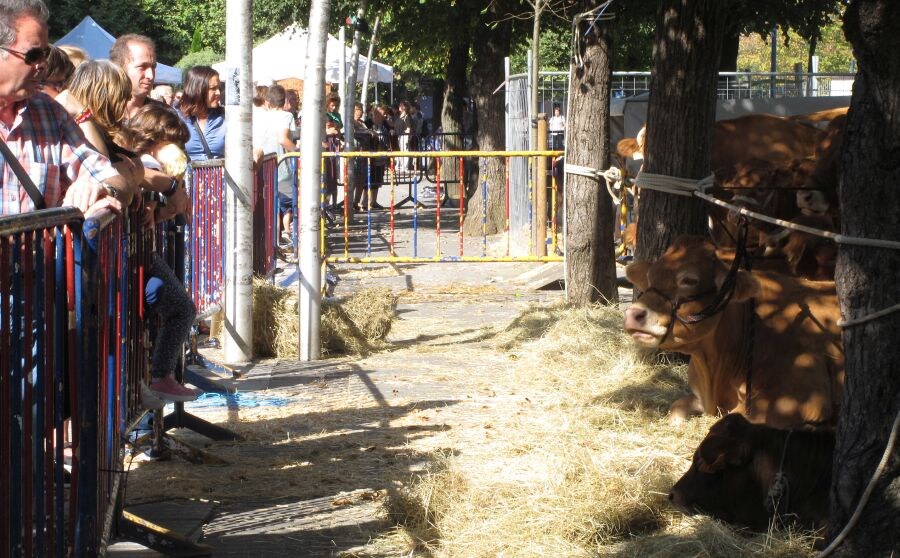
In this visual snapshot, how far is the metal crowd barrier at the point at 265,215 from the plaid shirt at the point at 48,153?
7424 mm

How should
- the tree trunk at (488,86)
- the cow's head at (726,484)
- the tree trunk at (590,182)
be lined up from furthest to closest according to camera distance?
the tree trunk at (488,86) → the tree trunk at (590,182) → the cow's head at (726,484)

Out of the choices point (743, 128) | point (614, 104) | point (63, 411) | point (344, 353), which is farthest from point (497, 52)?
point (63, 411)

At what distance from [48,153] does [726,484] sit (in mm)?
3156

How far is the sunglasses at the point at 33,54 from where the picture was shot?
418 centimetres

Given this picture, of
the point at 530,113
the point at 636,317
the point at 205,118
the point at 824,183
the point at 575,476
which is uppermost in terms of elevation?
the point at 530,113

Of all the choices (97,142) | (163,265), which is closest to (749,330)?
(163,265)

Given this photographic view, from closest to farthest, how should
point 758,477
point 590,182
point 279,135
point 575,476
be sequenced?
1. point 758,477
2. point 575,476
3. point 590,182
4. point 279,135

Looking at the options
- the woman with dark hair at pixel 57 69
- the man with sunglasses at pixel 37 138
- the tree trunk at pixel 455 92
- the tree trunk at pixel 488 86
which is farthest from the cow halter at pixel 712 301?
the tree trunk at pixel 455 92

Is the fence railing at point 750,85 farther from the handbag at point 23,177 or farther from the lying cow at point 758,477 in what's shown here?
the handbag at point 23,177

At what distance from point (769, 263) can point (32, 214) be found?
5.69 meters

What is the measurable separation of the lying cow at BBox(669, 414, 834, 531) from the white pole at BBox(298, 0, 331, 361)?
4.85m

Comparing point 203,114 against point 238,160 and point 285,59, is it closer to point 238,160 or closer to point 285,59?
point 238,160

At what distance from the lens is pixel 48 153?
438 centimetres

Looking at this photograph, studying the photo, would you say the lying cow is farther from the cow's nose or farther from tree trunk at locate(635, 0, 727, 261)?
tree trunk at locate(635, 0, 727, 261)
